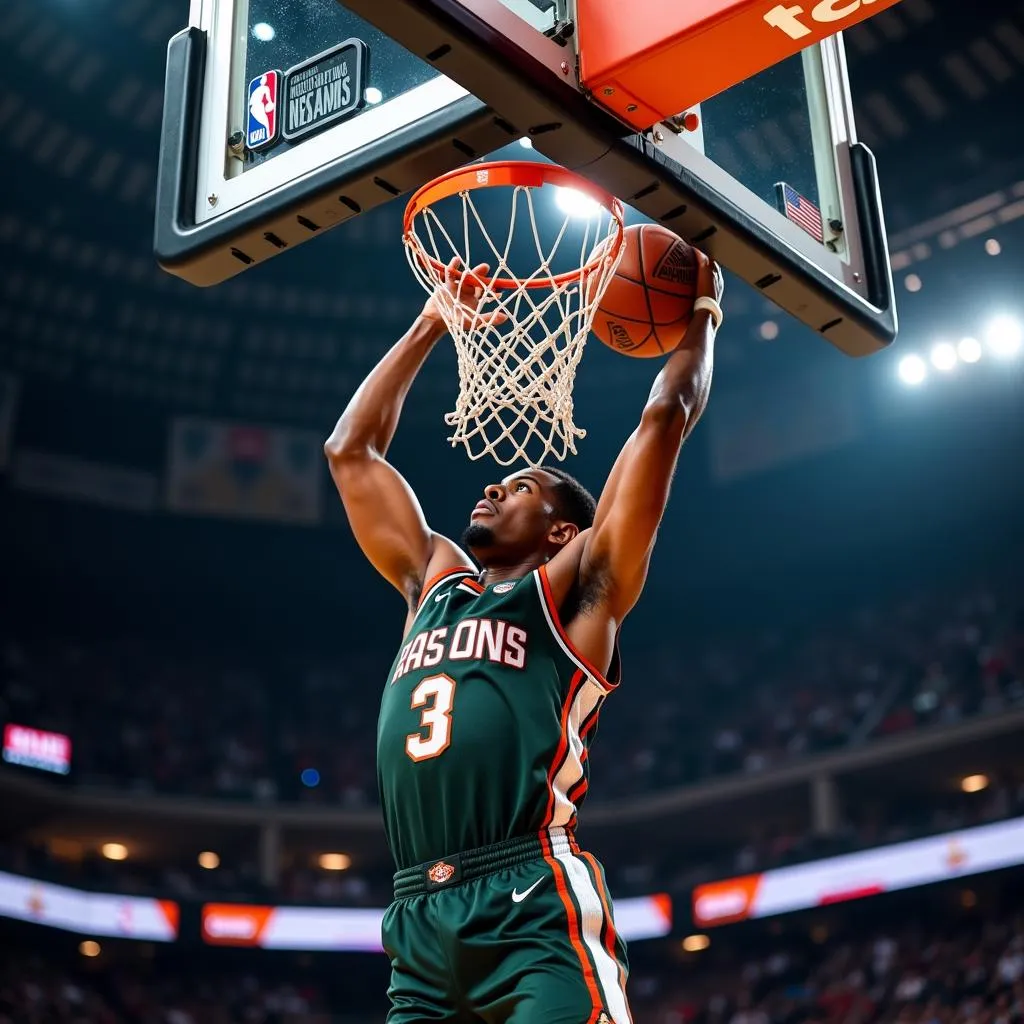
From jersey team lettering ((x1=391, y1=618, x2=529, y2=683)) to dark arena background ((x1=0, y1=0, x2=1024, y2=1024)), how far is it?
469 inches

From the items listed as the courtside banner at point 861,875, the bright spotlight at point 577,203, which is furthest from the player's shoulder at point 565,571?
the courtside banner at point 861,875

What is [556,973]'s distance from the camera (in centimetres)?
343

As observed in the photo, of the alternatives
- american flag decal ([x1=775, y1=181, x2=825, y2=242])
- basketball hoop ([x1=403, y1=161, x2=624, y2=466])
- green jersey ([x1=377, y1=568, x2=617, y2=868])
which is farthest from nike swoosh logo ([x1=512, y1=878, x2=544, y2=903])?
american flag decal ([x1=775, y1=181, x2=825, y2=242])

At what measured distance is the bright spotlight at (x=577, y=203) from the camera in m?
4.33

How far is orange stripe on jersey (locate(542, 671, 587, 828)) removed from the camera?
373cm

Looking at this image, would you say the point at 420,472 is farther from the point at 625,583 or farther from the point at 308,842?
the point at 625,583

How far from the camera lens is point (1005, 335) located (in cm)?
1775

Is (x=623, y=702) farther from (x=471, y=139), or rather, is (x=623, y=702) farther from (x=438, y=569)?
(x=471, y=139)

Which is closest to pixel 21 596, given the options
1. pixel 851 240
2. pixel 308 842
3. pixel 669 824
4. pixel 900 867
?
pixel 308 842

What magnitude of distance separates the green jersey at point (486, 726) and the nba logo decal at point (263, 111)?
1.42m

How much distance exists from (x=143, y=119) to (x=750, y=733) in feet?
36.0

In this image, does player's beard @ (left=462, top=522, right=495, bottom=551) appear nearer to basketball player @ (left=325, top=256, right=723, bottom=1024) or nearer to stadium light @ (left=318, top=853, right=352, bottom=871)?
basketball player @ (left=325, top=256, right=723, bottom=1024)

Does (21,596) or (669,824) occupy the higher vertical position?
(21,596)

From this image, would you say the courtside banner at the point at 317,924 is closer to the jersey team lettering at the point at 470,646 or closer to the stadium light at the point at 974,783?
the stadium light at the point at 974,783
